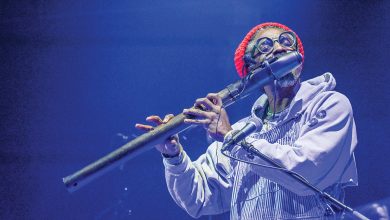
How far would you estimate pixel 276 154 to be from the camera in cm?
178

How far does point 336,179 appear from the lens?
1846mm

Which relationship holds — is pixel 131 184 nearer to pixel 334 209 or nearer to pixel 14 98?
pixel 14 98

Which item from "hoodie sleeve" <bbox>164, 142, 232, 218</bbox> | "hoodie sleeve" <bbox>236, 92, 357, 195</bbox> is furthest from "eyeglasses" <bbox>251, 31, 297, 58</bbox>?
"hoodie sleeve" <bbox>164, 142, 232, 218</bbox>

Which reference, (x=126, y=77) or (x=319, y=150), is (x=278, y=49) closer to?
(x=319, y=150)

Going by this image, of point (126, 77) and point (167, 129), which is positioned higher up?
point (126, 77)

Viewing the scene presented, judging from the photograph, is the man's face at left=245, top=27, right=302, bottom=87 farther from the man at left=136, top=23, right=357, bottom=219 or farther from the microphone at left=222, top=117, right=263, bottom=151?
the microphone at left=222, top=117, right=263, bottom=151

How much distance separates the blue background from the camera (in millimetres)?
3172

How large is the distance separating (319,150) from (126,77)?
1836mm

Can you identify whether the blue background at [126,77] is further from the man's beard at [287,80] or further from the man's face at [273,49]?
the man's beard at [287,80]

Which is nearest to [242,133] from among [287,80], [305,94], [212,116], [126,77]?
[212,116]

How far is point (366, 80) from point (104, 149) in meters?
1.81

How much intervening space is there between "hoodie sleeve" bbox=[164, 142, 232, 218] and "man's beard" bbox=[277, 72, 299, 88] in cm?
47

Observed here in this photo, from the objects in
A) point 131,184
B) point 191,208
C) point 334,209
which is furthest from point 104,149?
point 334,209

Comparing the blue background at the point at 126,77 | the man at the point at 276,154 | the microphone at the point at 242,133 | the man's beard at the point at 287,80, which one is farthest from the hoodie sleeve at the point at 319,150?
the blue background at the point at 126,77
